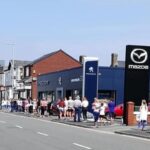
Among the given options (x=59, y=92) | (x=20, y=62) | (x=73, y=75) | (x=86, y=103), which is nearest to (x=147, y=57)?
(x=86, y=103)

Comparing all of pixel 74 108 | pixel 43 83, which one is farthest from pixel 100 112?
pixel 43 83

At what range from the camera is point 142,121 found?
30.6 metres

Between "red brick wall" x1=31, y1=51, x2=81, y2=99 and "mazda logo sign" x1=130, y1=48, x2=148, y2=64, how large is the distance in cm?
5249

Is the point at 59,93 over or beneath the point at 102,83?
beneath

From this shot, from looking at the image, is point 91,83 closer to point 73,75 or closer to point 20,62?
point 73,75

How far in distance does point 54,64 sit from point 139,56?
54.5 meters

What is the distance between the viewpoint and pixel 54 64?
90188 mm

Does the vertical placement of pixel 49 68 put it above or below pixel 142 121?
above

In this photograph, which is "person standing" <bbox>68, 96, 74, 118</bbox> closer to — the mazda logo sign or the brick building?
the mazda logo sign

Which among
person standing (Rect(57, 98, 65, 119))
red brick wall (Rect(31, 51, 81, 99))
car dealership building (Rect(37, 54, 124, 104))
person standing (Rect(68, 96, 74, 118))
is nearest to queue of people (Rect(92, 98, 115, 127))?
person standing (Rect(68, 96, 74, 118))

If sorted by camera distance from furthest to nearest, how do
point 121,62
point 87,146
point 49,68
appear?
point 121,62, point 49,68, point 87,146

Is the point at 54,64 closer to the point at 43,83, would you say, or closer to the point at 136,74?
the point at 43,83

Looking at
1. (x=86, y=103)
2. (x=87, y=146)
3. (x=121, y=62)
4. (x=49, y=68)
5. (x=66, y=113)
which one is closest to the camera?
(x=87, y=146)

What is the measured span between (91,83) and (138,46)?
724 centimetres
